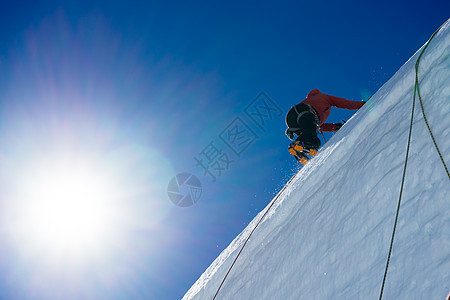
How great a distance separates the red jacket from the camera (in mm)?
5039

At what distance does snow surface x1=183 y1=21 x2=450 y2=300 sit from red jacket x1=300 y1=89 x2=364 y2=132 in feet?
6.64

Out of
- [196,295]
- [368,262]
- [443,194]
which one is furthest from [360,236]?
[196,295]

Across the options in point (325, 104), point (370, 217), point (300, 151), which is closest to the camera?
point (370, 217)

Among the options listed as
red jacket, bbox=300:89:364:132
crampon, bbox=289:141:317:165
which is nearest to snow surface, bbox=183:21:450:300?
crampon, bbox=289:141:317:165

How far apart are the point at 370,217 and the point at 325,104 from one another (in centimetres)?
339

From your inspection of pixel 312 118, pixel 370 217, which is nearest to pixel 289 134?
pixel 312 118

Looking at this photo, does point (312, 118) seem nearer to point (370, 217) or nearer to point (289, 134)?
point (289, 134)

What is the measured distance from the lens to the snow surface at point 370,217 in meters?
1.49

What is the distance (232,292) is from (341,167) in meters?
1.32

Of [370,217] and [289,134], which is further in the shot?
[289,134]

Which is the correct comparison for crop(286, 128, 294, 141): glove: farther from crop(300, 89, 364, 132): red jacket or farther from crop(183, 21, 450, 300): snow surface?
crop(183, 21, 450, 300): snow surface

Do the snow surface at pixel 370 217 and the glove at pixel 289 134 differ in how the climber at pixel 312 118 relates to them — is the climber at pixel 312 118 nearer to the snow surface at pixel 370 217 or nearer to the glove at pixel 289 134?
the glove at pixel 289 134

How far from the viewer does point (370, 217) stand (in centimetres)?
189

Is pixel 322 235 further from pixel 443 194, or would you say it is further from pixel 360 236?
pixel 443 194
